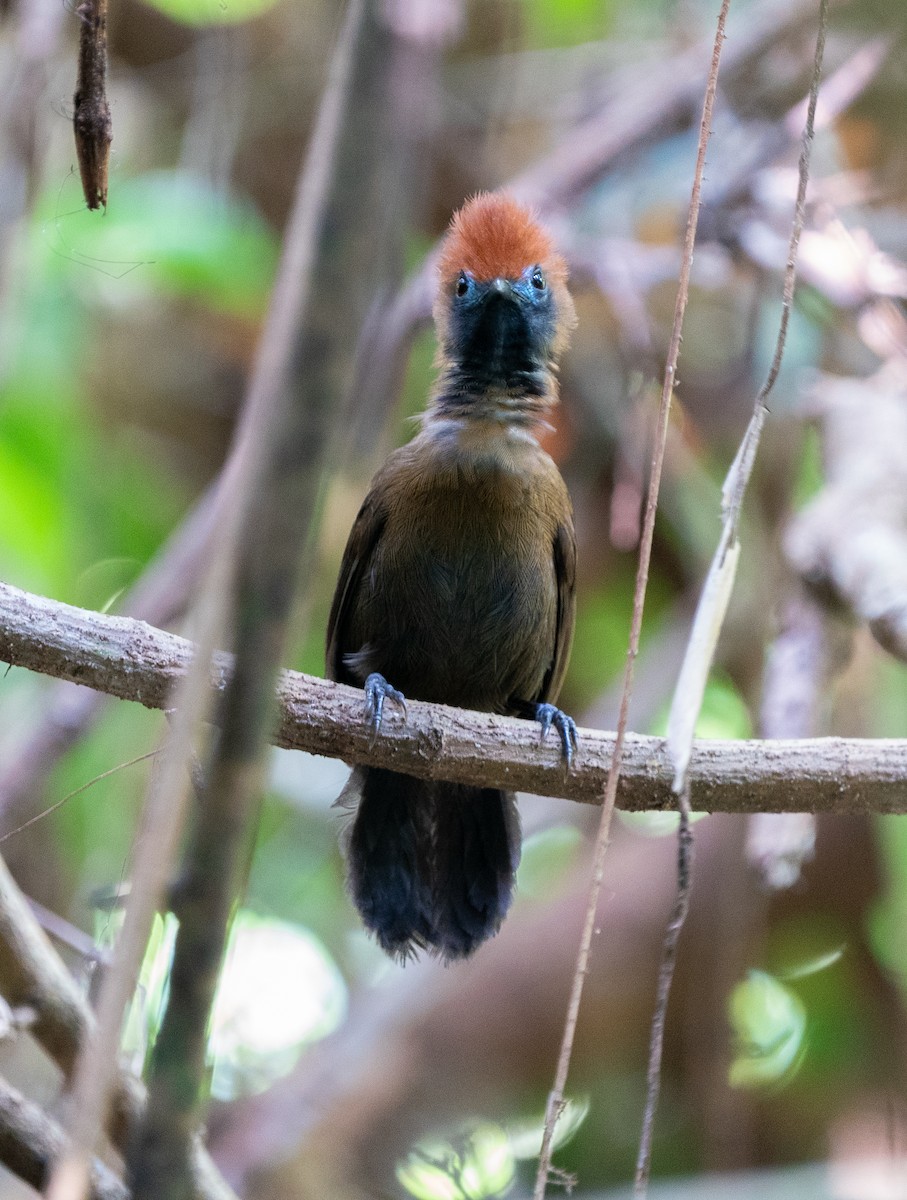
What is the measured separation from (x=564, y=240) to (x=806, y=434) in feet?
3.83

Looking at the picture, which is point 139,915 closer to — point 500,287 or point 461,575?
point 461,575

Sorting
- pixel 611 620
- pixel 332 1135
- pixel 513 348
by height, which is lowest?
pixel 332 1135

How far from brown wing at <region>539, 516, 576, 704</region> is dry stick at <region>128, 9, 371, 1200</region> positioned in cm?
244

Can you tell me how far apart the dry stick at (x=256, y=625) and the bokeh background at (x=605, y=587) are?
6.26 ft

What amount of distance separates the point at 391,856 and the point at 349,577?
763 mm

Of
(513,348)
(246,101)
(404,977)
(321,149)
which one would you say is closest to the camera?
(321,149)

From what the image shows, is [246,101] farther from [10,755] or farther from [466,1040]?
[466,1040]

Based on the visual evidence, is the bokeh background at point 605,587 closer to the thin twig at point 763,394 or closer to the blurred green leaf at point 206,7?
the blurred green leaf at point 206,7

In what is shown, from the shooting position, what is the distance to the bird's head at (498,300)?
3404mm

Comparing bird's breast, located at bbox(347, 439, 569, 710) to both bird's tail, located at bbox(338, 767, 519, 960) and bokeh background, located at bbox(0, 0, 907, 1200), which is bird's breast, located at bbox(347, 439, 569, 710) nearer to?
bird's tail, located at bbox(338, 767, 519, 960)

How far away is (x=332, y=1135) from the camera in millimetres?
4598

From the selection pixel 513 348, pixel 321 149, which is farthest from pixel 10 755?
pixel 321 149

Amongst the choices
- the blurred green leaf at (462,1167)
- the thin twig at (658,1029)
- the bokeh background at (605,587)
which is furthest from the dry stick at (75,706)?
the thin twig at (658,1029)

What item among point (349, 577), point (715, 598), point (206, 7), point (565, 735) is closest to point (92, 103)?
point (715, 598)
